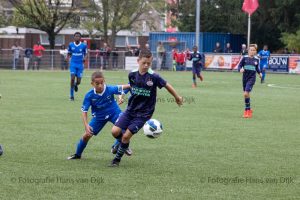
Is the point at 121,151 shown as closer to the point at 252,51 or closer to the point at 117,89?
the point at 117,89

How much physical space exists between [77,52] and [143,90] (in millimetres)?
13569

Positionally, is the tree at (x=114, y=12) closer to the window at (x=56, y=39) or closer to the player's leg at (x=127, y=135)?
the window at (x=56, y=39)

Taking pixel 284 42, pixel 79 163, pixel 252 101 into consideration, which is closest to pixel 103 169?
pixel 79 163

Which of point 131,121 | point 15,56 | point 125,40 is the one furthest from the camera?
point 125,40

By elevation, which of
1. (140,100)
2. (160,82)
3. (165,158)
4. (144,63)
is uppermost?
(144,63)

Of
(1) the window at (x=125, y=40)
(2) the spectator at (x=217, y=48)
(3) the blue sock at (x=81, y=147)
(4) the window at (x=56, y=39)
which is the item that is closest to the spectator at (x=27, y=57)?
(2) the spectator at (x=217, y=48)

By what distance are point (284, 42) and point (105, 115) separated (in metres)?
44.7

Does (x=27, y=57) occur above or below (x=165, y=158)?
above

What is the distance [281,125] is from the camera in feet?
52.5

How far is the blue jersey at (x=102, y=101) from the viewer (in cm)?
1084

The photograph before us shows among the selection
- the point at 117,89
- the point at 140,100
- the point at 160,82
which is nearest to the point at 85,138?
the point at 117,89

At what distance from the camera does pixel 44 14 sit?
2250 inches

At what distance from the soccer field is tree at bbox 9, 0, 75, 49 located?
38.0 metres

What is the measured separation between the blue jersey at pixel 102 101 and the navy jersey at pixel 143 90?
42 cm
